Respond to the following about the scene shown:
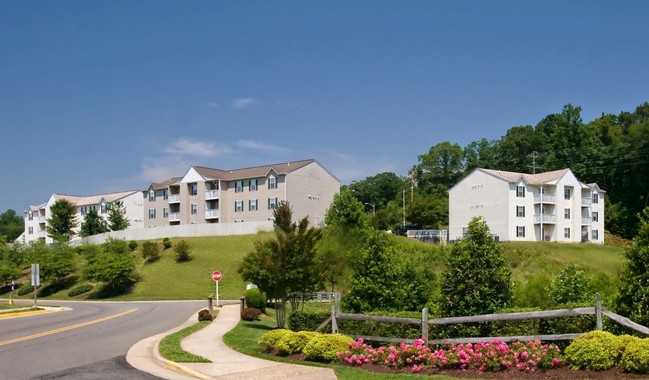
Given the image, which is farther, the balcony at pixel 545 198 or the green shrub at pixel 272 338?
the balcony at pixel 545 198

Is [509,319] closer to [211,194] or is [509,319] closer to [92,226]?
[211,194]

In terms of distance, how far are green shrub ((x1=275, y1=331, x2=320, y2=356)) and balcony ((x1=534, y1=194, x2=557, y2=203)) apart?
6591 cm

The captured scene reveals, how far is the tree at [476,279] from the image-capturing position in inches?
637

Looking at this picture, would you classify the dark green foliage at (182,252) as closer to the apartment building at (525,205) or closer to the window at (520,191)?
the apartment building at (525,205)

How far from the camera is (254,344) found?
19.8 m

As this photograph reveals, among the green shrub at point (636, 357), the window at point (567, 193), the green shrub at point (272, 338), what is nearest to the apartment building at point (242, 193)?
the window at point (567, 193)

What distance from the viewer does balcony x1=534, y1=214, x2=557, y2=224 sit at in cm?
7669

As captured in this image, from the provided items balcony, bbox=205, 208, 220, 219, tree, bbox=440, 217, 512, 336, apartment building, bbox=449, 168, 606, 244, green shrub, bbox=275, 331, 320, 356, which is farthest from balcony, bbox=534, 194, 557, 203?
green shrub, bbox=275, 331, 320, 356

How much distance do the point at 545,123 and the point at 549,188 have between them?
52237mm

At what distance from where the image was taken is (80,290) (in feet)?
201

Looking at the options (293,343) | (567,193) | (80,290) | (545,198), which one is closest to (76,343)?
(293,343)

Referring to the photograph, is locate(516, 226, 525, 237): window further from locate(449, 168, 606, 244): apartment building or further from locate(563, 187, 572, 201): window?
locate(563, 187, 572, 201): window

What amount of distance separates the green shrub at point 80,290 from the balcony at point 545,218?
51.5 metres

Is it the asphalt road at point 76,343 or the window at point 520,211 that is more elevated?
the window at point 520,211
